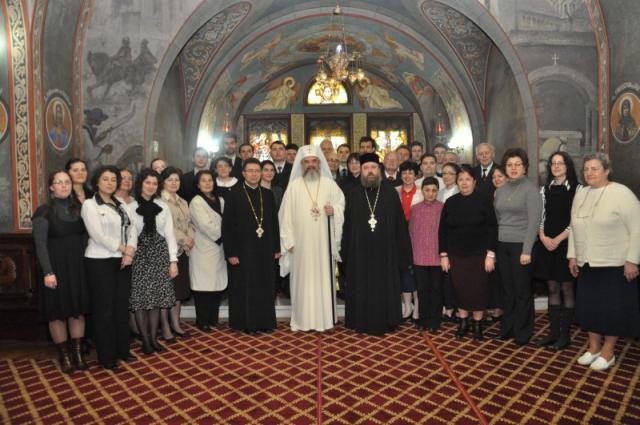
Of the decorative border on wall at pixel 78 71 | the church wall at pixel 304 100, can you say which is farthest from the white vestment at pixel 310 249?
the church wall at pixel 304 100

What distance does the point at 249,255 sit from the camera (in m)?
5.62

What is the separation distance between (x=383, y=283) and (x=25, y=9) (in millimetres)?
5494

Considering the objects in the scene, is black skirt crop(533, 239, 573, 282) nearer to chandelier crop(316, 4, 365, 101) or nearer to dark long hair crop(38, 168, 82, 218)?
dark long hair crop(38, 168, 82, 218)

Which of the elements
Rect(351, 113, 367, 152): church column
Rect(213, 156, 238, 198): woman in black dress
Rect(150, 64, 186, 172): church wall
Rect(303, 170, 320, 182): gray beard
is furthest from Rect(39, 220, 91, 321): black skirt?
Rect(351, 113, 367, 152): church column

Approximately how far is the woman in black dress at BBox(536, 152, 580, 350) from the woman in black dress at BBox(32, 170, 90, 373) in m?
4.30

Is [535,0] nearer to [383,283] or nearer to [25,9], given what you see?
[383,283]

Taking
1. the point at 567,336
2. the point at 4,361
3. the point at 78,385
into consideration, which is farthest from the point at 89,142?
the point at 567,336

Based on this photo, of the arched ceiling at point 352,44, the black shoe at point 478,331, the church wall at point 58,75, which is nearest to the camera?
the black shoe at point 478,331

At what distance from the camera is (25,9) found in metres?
6.18

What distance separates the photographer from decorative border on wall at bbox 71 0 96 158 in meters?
7.55

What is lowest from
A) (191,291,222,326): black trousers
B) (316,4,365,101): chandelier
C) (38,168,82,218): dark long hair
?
(191,291,222,326): black trousers

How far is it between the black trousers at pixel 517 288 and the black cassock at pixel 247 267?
2.49 metres

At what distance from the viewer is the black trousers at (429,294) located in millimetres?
5453

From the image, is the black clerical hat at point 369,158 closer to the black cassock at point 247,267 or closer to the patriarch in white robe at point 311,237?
the patriarch in white robe at point 311,237
